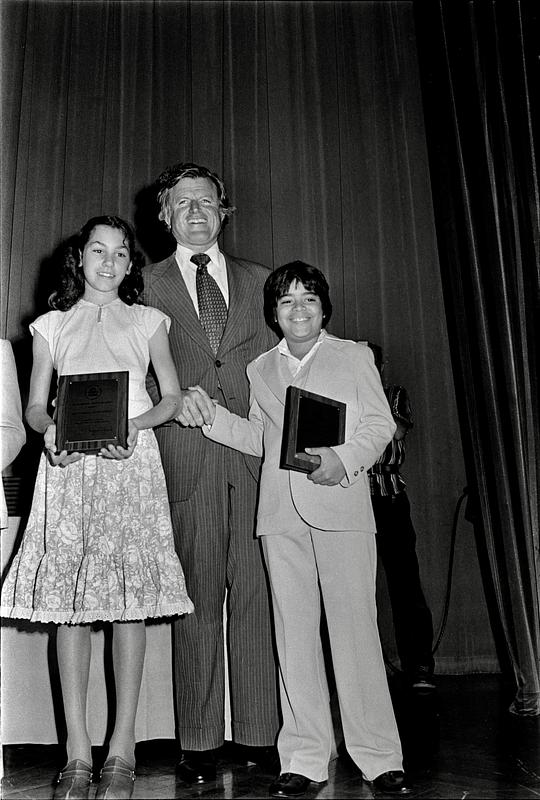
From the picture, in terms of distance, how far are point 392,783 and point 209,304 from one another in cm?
145

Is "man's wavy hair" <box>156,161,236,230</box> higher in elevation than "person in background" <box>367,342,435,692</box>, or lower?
higher

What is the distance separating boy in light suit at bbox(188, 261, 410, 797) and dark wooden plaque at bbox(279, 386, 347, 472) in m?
0.03

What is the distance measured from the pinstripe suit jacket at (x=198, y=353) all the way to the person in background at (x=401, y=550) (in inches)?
45.7

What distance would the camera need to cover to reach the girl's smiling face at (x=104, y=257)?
7.26ft

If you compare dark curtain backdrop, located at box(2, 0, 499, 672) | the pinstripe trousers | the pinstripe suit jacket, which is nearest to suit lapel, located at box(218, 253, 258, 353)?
the pinstripe suit jacket

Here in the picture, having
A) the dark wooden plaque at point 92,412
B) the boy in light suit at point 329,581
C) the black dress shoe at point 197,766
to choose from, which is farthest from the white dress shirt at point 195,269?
the black dress shoe at point 197,766

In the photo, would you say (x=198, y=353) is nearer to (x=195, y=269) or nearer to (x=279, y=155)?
(x=195, y=269)

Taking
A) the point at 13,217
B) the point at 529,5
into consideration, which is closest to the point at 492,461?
the point at 529,5

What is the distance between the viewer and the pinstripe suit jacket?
2.28 m

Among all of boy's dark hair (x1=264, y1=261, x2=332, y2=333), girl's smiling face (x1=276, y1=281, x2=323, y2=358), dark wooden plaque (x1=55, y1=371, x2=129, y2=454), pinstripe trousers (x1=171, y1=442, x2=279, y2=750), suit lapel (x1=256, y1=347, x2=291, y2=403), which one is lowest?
pinstripe trousers (x1=171, y1=442, x2=279, y2=750)

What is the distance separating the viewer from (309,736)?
2.01m

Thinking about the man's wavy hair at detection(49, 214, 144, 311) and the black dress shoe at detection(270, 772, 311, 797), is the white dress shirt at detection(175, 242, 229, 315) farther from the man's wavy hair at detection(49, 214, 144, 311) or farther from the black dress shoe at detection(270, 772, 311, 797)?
the black dress shoe at detection(270, 772, 311, 797)

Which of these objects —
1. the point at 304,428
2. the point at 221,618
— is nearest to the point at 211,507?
the point at 221,618

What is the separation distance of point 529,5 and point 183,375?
2.26 m
